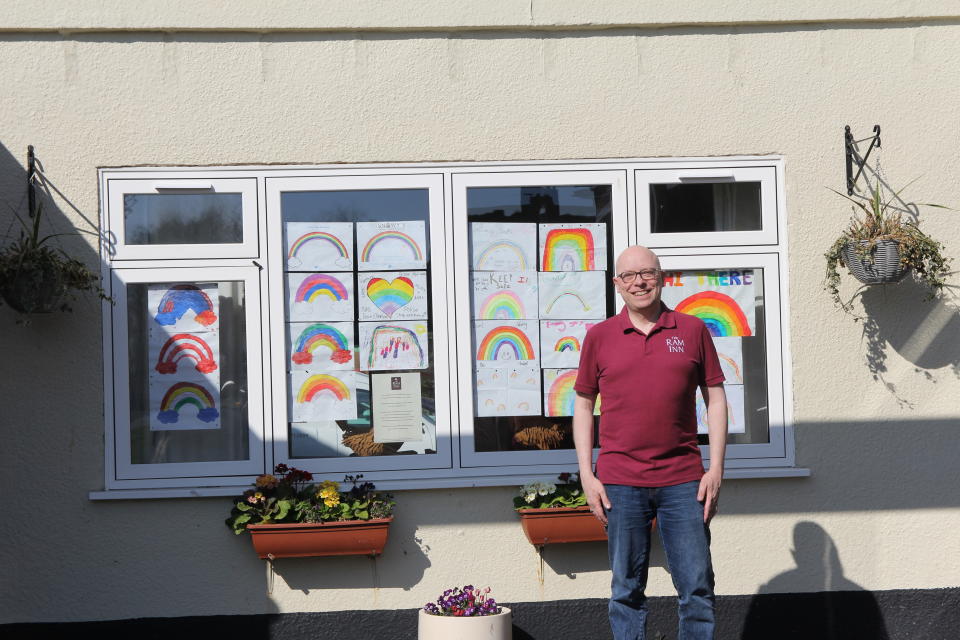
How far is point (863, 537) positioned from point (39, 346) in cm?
424

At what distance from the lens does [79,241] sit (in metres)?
5.38

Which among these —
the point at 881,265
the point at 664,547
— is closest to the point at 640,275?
the point at 664,547

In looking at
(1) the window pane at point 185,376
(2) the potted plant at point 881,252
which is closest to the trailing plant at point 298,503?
(1) the window pane at point 185,376

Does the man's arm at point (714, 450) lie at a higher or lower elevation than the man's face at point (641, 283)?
lower

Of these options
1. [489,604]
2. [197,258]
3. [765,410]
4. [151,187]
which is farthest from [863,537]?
[151,187]

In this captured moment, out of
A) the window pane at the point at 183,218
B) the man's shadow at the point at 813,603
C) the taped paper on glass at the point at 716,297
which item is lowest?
the man's shadow at the point at 813,603

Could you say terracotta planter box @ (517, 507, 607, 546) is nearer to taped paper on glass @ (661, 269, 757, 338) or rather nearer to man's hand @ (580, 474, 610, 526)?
man's hand @ (580, 474, 610, 526)

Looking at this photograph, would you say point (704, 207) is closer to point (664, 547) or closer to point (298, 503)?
point (664, 547)

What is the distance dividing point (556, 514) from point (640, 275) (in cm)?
150

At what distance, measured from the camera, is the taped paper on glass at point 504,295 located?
18.3ft

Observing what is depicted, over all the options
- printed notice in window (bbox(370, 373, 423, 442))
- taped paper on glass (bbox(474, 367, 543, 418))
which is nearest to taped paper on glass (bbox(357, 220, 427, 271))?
printed notice in window (bbox(370, 373, 423, 442))

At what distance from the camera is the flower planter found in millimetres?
4930

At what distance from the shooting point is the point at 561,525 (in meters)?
5.27

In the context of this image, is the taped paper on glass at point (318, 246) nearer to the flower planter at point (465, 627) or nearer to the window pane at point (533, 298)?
the window pane at point (533, 298)
